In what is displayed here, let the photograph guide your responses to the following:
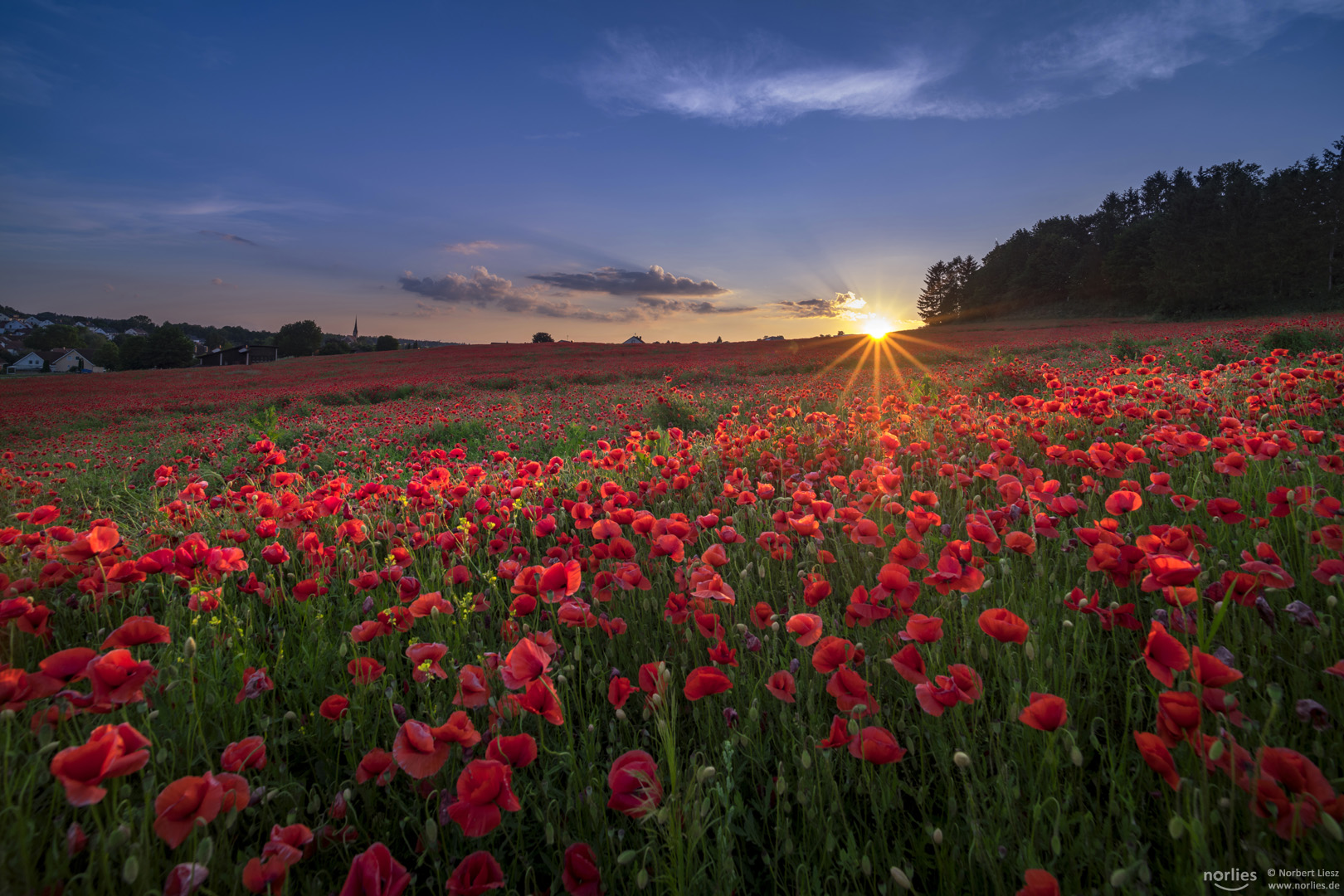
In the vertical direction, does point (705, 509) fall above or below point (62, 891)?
above

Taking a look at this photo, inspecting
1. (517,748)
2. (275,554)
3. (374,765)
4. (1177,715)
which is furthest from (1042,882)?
(275,554)

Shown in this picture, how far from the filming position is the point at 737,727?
162 centimetres

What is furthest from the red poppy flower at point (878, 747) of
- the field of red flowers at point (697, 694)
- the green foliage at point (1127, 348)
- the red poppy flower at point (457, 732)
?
the green foliage at point (1127, 348)

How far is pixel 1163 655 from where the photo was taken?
107 centimetres

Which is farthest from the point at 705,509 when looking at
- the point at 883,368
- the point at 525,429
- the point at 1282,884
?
the point at 883,368

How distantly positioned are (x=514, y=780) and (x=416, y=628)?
0.96 metres

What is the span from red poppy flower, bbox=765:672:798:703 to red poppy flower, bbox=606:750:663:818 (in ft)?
1.29

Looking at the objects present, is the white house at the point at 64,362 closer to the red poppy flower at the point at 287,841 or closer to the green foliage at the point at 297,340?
the green foliage at the point at 297,340

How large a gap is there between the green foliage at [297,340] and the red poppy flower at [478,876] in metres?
75.5

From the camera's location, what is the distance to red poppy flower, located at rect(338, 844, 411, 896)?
2.90 ft

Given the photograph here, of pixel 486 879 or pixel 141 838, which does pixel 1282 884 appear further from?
pixel 141 838

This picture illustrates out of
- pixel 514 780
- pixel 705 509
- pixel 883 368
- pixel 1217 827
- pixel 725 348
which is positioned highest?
pixel 725 348

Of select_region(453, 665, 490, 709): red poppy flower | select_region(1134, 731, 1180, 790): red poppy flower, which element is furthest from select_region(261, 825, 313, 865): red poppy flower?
select_region(1134, 731, 1180, 790): red poppy flower

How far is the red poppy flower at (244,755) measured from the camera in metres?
1.23
